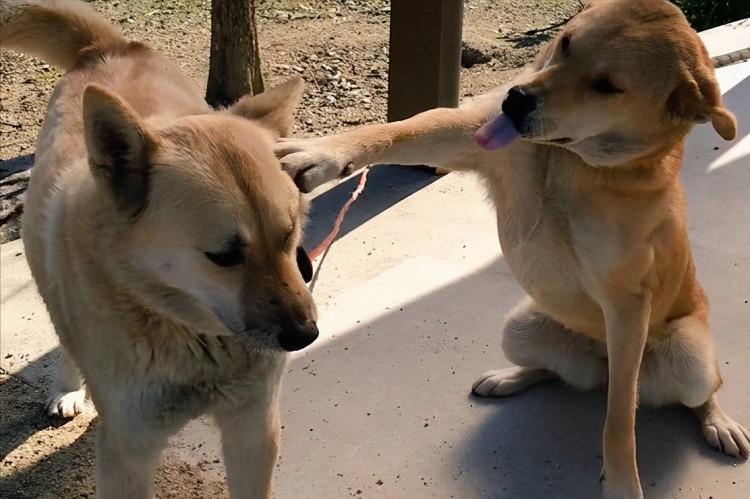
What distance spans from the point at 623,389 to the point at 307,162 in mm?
1165

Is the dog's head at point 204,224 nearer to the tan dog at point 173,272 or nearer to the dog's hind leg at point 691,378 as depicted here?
the tan dog at point 173,272

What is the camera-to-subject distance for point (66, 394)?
10.7ft

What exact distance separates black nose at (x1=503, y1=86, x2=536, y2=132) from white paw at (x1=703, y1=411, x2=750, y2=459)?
1265 millimetres

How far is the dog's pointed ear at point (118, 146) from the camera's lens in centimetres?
195

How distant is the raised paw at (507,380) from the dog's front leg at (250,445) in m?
1.01

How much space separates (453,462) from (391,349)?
649 mm

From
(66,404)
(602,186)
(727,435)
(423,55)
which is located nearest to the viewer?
(602,186)

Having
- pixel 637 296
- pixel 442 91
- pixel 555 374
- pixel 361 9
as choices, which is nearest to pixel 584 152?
pixel 637 296

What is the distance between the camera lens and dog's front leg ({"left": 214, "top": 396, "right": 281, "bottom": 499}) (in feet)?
7.66

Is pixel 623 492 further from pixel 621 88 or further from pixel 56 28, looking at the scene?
pixel 56 28

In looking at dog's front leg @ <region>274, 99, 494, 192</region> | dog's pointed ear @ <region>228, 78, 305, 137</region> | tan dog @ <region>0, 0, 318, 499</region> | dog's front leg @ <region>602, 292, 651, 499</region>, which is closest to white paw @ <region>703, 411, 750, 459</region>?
dog's front leg @ <region>602, 292, 651, 499</region>

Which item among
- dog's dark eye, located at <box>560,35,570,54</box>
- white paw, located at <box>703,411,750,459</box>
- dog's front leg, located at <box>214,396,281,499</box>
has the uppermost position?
dog's dark eye, located at <box>560,35,570,54</box>

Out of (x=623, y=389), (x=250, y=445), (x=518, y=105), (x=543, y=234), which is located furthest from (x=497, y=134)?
(x=250, y=445)

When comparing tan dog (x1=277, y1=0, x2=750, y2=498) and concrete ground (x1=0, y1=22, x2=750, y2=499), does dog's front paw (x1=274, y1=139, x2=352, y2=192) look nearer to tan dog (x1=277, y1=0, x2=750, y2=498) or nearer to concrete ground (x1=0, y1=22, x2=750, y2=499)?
tan dog (x1=277, y1=0, x2=750, y2=498)
